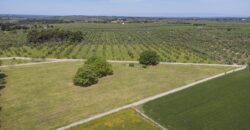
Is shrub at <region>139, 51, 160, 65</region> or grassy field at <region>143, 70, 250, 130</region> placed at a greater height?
shrub at <region>139, 51, 160, 65</region>

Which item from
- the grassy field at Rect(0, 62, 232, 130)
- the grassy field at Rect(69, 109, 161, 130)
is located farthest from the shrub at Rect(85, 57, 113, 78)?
the grassy field at Rect(69, 109, 161, 130)

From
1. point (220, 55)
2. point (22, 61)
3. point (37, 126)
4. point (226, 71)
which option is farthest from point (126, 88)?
point (220, 55)

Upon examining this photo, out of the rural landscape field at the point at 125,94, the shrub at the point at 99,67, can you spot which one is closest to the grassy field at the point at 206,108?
the rural landscape field at the point at 125,94

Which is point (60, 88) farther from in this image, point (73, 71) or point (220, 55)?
point (220, 55)

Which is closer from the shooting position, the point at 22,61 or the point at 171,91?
the point at 171,91

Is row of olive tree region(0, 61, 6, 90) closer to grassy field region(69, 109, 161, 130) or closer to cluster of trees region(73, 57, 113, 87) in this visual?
cluster of trees region(73, 57, 113, 87)

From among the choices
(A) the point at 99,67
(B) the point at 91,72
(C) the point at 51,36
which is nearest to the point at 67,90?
(B) the point at 91,72
